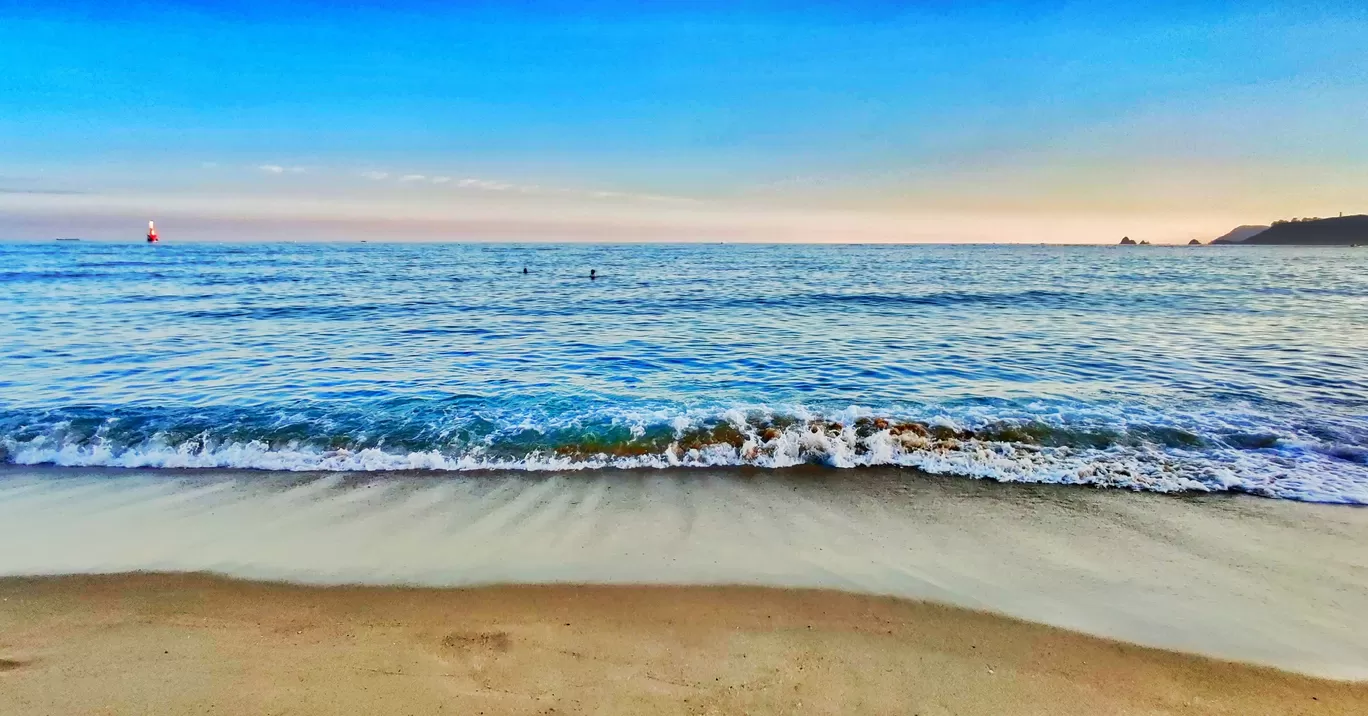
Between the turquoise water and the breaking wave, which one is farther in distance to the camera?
the turquoise water

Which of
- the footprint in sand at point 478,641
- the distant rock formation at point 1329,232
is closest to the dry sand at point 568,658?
the footprint in sand at point 478,641

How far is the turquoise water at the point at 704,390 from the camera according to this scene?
7988 millimetres

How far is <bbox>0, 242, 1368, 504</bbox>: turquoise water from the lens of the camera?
7.99 meters

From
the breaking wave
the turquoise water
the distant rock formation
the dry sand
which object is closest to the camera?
the dry sand

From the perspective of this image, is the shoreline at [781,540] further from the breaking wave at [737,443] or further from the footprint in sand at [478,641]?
the footprint in sand at [478,641]

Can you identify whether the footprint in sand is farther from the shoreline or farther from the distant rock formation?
the distant rock formation

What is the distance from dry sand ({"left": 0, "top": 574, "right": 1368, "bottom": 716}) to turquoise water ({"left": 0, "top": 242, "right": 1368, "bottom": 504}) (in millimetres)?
3189

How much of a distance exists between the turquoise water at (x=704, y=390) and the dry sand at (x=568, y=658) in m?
3.19

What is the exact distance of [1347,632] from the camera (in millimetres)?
4328

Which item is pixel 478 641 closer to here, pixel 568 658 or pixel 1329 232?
pixel 568 658

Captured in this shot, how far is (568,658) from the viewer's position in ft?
13.1

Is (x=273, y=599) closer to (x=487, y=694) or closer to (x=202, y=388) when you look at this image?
(x=487, y=694)

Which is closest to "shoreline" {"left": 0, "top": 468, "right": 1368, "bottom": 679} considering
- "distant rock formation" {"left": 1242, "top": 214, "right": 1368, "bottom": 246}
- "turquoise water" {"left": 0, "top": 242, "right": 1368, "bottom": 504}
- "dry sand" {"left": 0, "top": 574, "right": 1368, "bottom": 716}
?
"dry sand" {"left": 0, "top": 574, "right": 1368, "bottom": 716}

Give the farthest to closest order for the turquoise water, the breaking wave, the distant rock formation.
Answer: the distant rock formation → the turquoise water → the breaking wave
